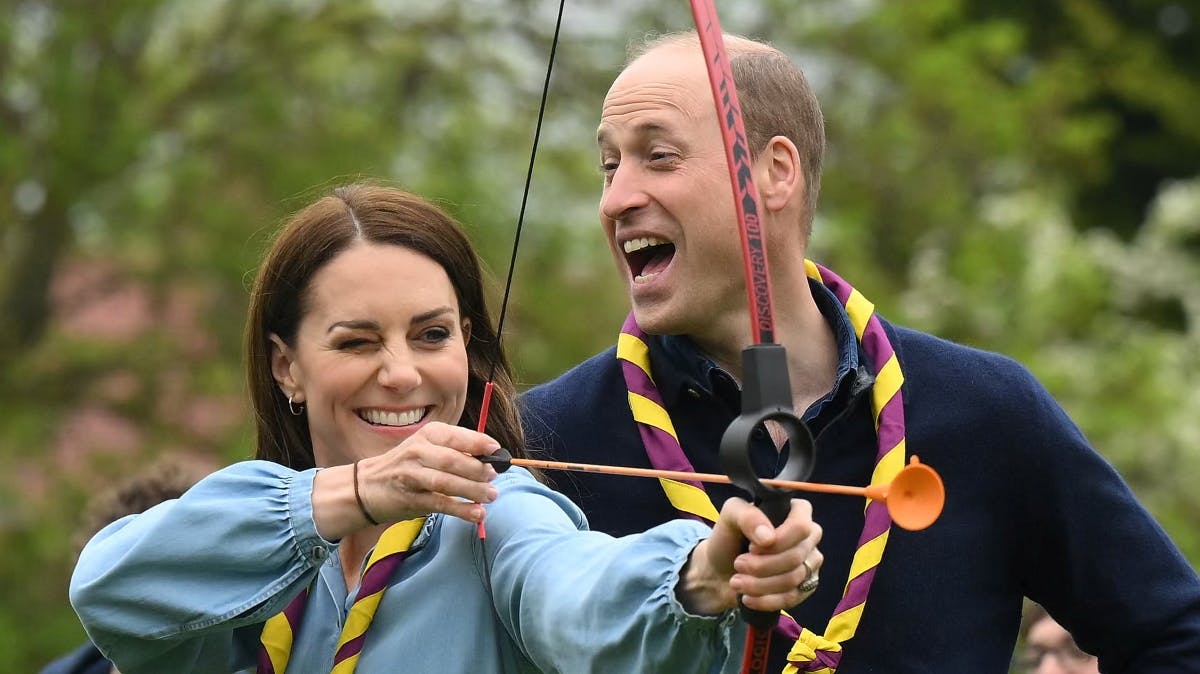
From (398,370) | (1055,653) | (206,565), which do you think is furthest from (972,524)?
(206,565)

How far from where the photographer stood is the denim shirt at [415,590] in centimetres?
303

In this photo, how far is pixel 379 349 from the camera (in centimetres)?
363

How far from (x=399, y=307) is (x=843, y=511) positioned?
1.19 metres

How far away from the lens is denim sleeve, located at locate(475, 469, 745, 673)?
2.97 meters

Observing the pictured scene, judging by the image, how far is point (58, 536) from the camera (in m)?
13.9

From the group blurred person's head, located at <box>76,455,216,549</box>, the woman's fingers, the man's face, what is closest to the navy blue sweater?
the man's face

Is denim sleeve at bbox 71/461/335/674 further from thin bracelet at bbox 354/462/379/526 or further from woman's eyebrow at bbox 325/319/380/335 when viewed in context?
woman's eyebrow at bbox 325/319/380/335

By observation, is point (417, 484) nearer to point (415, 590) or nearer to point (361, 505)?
point (361, 505)

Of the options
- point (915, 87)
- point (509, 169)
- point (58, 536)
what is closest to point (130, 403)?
point (58, 536)

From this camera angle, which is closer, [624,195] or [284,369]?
[284,369]

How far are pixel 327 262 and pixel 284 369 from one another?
26cm

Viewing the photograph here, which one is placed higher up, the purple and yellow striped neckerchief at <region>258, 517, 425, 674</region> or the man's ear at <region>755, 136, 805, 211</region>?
the man's ear at <region>755, 136, 805, 211</region>

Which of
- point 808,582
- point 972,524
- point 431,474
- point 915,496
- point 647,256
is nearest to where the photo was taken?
point 915,496

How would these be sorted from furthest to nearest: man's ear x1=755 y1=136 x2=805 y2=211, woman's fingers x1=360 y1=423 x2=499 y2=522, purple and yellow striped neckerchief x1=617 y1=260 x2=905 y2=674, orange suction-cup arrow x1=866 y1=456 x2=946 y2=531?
man's ear x1=755 y1=136 x2=805 y2=211 < purple and yellow striped neckerchief x1=617 y1=260 x2=905 y2=674 < woman's fingers x1=360 y1=423 x2=499 y2=522 < orange suction-cup arrow x1=866 y1=456 x2=946 y2=531
